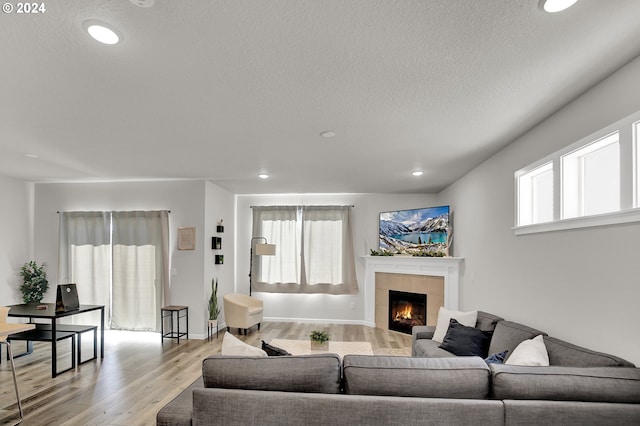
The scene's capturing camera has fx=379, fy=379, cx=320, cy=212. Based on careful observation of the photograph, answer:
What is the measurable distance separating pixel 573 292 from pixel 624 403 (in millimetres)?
1105

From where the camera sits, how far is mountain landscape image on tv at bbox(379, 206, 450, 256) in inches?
255

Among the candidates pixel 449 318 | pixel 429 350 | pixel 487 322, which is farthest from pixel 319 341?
pixel 487 322

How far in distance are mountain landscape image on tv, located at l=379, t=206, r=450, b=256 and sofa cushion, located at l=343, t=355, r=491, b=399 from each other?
4.48m

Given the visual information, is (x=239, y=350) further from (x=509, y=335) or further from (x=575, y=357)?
(x=509, y=335)

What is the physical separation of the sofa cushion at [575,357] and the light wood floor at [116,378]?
9.70 feet

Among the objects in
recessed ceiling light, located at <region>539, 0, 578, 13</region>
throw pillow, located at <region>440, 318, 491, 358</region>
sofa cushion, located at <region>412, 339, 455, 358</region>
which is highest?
recessed ceiling light, located at <region>539, 0, 578, 13</region>

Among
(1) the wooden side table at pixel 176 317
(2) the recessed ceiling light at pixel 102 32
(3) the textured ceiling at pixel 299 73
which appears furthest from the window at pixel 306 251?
(2) the recessed ceiling light at pixel 102 32

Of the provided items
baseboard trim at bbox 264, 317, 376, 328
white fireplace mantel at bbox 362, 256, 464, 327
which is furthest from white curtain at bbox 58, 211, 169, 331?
white fireplace mantel at bbox 362, 256, 464, 327

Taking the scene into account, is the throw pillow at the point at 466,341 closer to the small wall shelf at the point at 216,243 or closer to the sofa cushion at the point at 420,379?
the sofa cushion at the point at 420,379

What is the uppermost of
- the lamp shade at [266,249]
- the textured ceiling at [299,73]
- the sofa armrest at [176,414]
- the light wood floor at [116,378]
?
the textured ceiling at [299,73]

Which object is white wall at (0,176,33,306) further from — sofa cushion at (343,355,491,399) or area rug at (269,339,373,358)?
sofa cushion at (343,355,491,399)

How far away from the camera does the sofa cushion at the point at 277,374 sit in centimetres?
200

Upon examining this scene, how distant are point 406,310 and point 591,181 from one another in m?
4.56

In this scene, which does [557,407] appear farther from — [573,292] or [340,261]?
[340,261]
